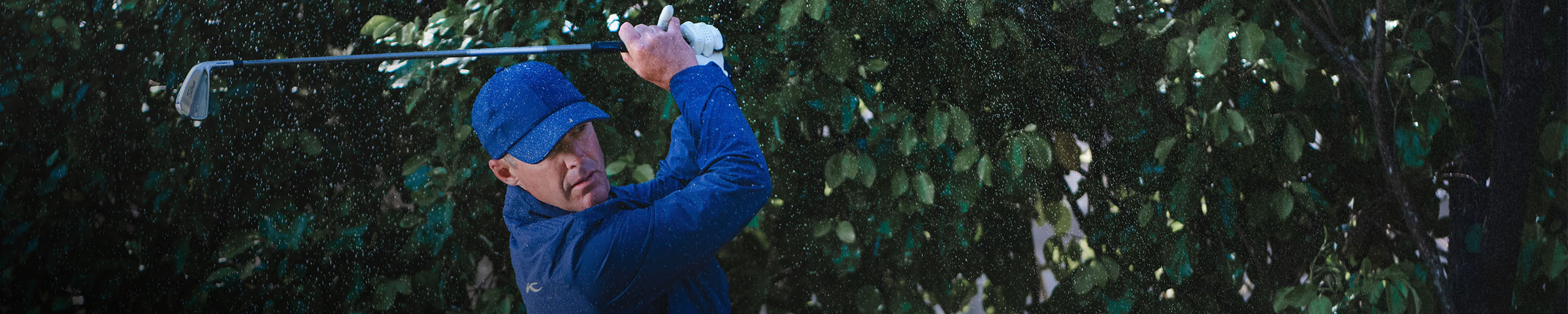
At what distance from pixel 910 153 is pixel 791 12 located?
24cm

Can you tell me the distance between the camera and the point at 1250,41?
1.47 meters

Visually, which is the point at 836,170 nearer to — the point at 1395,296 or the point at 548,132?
the point at 548,132

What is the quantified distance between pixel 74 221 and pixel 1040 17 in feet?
4.80

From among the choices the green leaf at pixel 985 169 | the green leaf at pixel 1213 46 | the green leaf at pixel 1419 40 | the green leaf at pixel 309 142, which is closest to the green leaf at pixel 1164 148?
the green leaf at pixel 1213 46

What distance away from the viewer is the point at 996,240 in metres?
1.60

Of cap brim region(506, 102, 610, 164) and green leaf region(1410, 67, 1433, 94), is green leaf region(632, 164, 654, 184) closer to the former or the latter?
cap brim region(506, 102, 610, 164)

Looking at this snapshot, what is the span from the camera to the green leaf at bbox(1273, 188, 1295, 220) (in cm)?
159

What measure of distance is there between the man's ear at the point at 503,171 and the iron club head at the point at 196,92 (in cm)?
38

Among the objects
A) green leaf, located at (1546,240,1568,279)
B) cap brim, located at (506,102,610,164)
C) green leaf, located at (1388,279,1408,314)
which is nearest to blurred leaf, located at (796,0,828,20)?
cap brim, located at (506,102,610,164)

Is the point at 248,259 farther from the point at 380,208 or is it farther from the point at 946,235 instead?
the point at 946,235

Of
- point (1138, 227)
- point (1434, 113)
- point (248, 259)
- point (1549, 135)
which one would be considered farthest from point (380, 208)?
point (1549, 135)

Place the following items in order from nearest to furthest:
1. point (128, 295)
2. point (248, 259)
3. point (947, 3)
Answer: point (947, 3)
point (248, 259)
point (128, 295)

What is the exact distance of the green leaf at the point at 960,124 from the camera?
4.83 feet

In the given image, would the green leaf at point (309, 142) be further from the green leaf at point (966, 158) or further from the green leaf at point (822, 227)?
the green leaf at point (966, 158)
